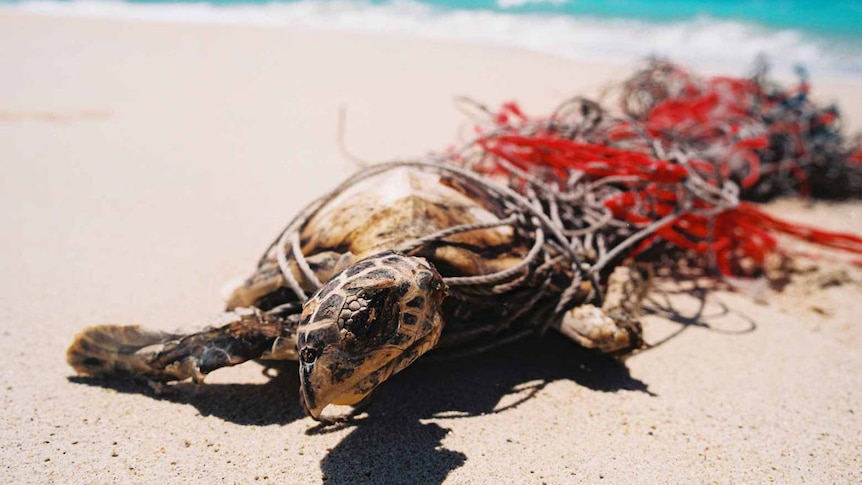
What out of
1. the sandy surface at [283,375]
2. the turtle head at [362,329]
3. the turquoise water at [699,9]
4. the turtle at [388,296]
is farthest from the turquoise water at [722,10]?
the turtle head at [362,329]

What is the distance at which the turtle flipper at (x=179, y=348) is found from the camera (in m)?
1.49

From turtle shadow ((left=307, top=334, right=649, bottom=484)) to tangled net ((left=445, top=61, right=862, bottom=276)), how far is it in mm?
357

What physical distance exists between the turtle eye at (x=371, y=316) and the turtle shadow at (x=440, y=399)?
1.05 feet

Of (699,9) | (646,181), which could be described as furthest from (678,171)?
(699,9)

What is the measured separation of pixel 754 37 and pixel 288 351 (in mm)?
13954

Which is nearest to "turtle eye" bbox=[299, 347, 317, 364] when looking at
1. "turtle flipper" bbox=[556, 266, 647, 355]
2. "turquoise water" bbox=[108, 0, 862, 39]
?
"turtle flipper" bbox=[556, 266, 647, 355]

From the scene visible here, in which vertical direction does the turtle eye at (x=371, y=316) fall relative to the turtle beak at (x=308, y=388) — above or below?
above

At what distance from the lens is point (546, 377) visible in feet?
5.76

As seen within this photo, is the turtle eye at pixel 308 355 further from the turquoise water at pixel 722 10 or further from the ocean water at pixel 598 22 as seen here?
the turquoise water at pixel 722 10

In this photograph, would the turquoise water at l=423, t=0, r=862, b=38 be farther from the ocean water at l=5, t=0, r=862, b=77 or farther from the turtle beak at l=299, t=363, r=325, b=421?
the turtle beak at l=299, t=363, r=325, b=421

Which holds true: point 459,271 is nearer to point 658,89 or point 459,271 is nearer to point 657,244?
point 657,244

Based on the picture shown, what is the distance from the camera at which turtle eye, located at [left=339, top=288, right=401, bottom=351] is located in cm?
121

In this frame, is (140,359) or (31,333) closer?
(140,359)

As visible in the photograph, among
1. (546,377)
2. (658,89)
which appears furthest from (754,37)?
(546,377)
